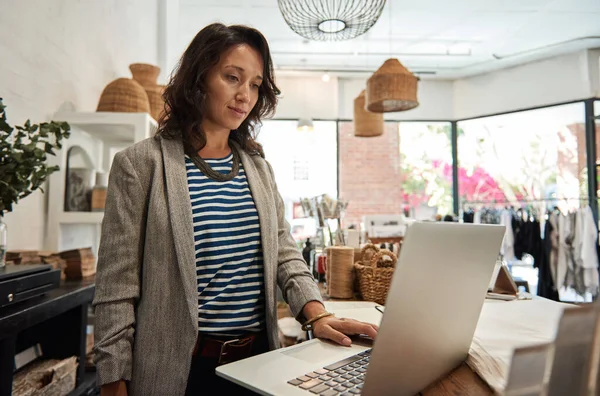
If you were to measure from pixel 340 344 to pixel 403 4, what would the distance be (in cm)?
458

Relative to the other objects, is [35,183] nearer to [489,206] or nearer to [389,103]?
[389,103]

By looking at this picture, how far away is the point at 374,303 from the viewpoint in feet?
4.78

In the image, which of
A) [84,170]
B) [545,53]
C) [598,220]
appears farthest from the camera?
[545,53]

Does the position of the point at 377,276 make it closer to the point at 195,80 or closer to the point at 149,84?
the point at 195,80

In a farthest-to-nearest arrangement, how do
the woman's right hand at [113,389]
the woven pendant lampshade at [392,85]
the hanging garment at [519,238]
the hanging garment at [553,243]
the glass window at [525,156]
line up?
1. the glass window at [525,156]
2. the hanging garment at [519,238]
3. the hanging garment at [553,243]
4. the woven pendant lampshade at [392,85]
5. the woman's right hand at [113,389]

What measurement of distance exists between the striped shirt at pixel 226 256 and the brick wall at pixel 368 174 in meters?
5.84

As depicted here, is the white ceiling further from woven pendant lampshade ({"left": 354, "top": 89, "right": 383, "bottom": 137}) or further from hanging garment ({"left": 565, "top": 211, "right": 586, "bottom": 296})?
hanging garment ({"left": 565, "top": 211, "right": 586, "bottom": 296})

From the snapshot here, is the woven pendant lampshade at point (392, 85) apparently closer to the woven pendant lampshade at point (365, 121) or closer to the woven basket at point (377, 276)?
the woven pendant lampshade at point (365, 121)

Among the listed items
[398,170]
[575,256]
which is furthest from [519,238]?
[398,170]

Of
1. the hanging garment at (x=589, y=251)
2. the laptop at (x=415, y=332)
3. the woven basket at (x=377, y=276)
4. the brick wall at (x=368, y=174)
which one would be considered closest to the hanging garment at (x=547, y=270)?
the hanging garment at (x=589, y=251)

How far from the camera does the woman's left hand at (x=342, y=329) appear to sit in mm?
893

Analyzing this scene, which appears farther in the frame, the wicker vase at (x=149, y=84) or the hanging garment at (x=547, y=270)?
the hanging garment at (x=547, y=270)

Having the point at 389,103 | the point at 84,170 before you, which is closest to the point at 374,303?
the point at 84,170

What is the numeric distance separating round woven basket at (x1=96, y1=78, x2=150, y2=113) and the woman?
116 cm
